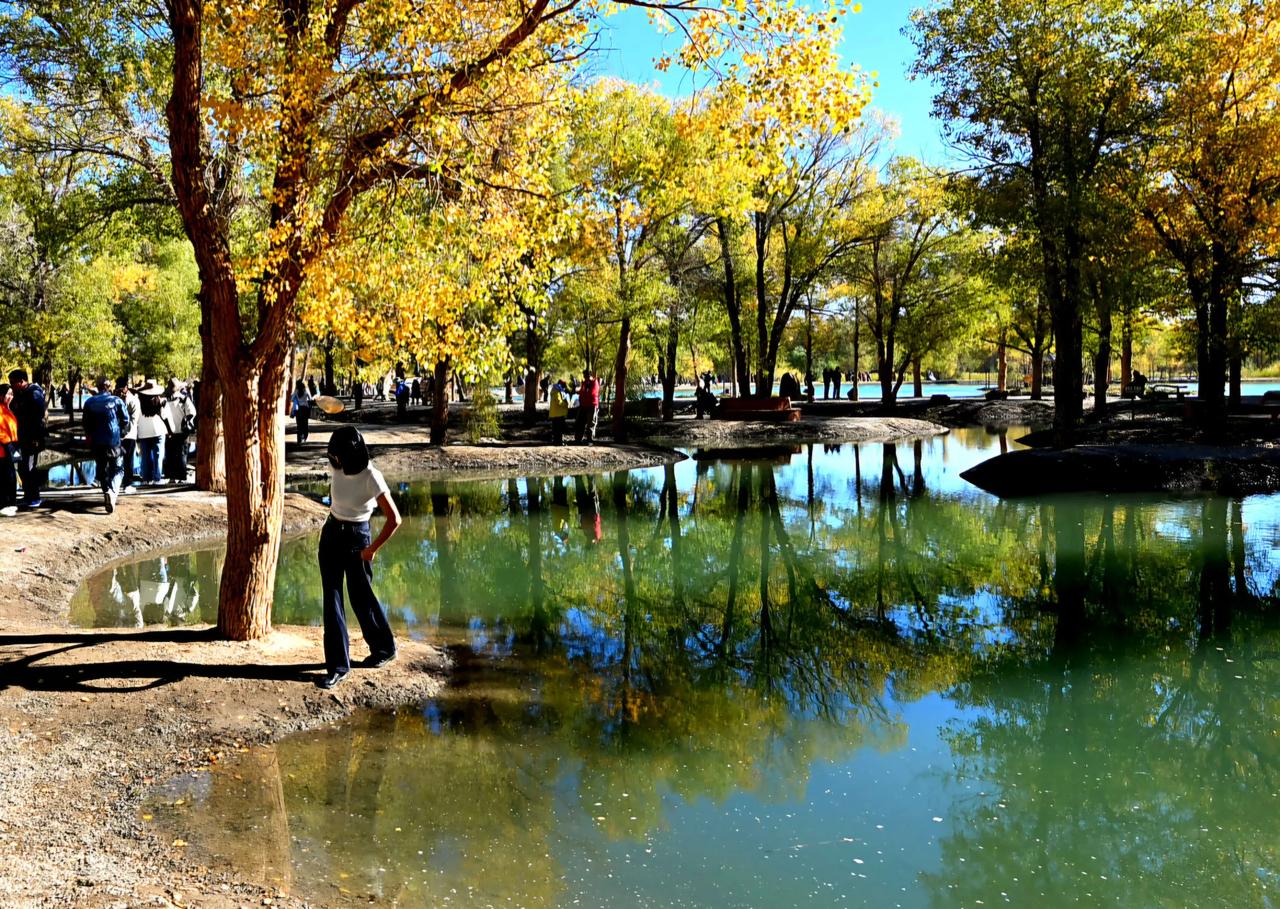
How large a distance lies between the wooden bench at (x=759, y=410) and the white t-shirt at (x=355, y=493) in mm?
29043

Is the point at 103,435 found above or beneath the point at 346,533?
above

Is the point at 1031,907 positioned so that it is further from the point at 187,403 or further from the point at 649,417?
the point at 649,417

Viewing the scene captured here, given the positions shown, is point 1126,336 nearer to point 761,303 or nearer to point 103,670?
point 761,303

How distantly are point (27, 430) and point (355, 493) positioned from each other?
10716mm

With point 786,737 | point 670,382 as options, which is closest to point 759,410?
point 670,382

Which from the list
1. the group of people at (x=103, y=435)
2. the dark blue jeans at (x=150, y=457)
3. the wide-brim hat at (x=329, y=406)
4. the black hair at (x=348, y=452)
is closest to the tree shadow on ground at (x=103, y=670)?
the black hair at (x=348, y=452)

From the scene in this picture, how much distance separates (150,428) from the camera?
54.9ft

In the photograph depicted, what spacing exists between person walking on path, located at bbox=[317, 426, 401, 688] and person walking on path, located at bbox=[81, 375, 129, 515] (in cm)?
870

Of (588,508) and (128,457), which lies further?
(588,508)

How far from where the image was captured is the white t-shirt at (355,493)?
288 inches

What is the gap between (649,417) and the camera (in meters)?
39.8

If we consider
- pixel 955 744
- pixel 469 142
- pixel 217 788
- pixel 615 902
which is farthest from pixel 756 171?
pixel 217 788

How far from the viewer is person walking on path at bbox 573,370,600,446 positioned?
91.1 feet

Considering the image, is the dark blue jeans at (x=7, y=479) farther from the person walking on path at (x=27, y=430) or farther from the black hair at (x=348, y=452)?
the black hair at (x=348, y=452)
